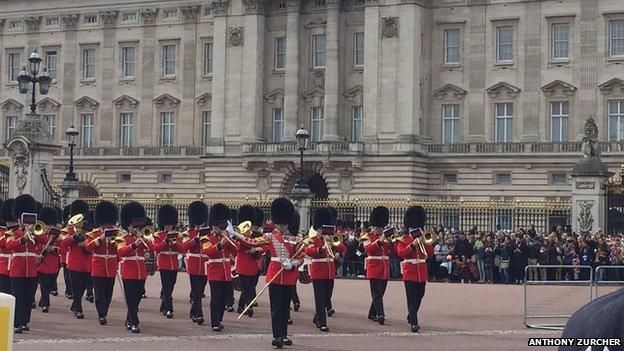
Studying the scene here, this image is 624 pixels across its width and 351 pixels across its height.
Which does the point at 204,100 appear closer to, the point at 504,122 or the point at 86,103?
the point at 86,103

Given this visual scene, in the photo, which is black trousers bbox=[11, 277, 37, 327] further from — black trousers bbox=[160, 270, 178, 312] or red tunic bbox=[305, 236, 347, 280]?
red tunic bbox=[305, 236, 347, 280]

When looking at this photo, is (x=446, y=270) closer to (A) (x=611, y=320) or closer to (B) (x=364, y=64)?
(B) (x=364, y=64)

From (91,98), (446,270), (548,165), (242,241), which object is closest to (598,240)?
(446,270)

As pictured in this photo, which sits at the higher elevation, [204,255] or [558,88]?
[558,88]

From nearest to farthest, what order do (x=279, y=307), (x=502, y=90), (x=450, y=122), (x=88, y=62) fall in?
1. (x=279, y=307)
2. (x=502, y=90)
3. (x=450, y=122)
4. (x=88, y=62)

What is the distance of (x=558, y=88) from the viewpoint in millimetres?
47219

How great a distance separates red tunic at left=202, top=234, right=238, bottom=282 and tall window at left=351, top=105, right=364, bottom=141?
3467 centimetres

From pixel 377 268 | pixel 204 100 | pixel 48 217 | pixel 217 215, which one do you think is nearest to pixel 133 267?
pixel 217 215

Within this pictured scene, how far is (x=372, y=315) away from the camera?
56.4 feet

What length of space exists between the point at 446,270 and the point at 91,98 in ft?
104

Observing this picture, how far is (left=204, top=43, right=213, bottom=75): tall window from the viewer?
54750 mm

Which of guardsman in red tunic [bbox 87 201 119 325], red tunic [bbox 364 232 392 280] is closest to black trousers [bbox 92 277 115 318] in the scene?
guardsman in red tunic [bbox 87 201 119 325]

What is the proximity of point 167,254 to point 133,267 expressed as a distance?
2.31 m

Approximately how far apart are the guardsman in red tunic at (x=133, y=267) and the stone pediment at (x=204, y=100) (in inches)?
1508
